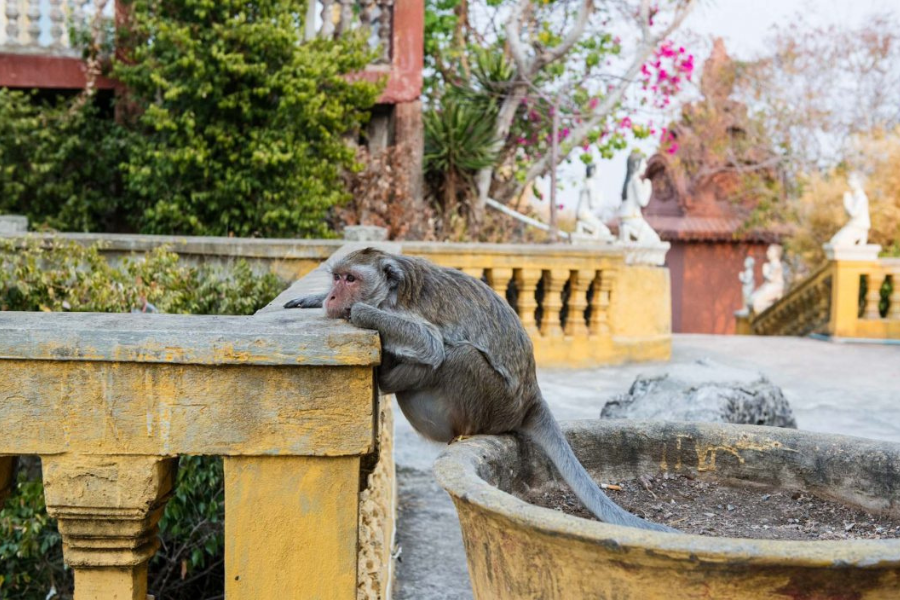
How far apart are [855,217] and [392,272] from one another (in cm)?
1049

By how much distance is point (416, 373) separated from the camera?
2.21 metres

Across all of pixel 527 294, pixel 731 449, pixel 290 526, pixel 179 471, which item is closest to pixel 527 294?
pixel 527 294

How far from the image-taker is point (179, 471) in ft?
12.3

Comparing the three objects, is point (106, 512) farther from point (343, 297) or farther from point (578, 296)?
point (578, 296)

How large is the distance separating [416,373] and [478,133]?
9.96m

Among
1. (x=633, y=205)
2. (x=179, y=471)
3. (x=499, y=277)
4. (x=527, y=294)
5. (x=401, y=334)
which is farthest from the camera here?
(x=633, y=205)

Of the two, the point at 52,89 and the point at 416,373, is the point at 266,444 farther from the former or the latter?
the point at 52,89

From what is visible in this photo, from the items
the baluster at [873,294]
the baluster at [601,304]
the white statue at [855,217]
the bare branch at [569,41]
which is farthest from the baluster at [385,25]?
the baluster at [873,294]

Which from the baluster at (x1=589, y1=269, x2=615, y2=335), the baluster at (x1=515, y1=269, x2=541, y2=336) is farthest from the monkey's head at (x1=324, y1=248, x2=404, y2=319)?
the baluster at (x1=589, y1=269, x2=615, y2=335)

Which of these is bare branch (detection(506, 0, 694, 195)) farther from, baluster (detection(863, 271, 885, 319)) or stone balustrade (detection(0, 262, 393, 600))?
stone balustrade (detection(0, 262, 393, 600))

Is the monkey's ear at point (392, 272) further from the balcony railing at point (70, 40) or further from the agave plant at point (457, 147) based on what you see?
the agave plant at point (457, 147)

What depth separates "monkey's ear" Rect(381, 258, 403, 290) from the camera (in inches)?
91.6

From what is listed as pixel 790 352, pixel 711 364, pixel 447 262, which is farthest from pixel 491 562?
pixel 790 352

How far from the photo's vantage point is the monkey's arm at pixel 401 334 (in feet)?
7.00
